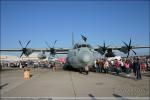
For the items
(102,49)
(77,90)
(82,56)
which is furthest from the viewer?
(102,49)

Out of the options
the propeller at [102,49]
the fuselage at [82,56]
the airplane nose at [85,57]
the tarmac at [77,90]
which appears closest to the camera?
the tarmac at [77,90]

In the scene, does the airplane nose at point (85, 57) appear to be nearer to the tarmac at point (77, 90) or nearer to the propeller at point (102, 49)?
the tarmac at point (77, 90)

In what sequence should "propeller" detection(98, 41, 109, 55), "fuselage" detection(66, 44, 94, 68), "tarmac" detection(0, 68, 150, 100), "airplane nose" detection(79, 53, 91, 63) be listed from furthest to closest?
"propeller" detection(98, 41, 109, 55) → "fuselage" detection(66, 44, 94, 68) → "airplane nose" detection(79, 53, 91, 63) → "tarmac" detection(0, 68, 150, 100)

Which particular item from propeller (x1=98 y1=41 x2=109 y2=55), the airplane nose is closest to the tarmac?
the airplane nose

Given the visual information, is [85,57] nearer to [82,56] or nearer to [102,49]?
[82,56]

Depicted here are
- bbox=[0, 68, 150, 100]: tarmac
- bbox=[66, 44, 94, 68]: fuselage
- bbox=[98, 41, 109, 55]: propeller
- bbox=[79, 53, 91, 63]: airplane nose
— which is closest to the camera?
bbox=[0, 68, 150, 100]: tarmac

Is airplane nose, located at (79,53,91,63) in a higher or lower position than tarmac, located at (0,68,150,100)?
higher

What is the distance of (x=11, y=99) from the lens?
9.48m

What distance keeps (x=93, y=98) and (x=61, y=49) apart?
31.8 metres

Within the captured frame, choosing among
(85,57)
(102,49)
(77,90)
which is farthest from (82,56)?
(102,49)

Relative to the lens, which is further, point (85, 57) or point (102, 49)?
point (102, 49)

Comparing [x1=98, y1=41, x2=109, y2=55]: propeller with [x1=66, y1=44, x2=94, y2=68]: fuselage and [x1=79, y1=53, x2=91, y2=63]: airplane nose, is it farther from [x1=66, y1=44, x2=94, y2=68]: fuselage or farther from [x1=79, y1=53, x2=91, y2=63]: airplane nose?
[x1=79, y1=53, x2=91, y2=63]: airplane nose

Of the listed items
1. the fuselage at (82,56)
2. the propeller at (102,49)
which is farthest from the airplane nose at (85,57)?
the propeller at (102,49)

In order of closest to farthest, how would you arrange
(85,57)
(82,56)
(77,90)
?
(77,90), (85,57), (82,56)
